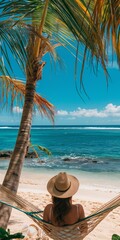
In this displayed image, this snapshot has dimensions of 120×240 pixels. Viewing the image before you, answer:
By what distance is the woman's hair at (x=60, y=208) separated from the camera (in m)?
1.56

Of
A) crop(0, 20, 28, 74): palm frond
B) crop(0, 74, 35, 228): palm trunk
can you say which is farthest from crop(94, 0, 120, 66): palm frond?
crop(0, 74, 35, 228): palm trunk

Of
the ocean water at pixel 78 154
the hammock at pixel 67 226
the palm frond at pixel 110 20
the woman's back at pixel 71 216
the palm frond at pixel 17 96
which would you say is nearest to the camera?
the palm frond at pixel 110 20

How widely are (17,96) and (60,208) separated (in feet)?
5.97

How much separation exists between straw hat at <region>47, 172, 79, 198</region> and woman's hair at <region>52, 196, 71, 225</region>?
0.09 feet

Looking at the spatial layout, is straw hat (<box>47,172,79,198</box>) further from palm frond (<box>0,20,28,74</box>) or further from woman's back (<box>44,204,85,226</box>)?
palm frond (<box>0,20,28,74</box>)

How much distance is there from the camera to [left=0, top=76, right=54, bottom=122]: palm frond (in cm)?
290

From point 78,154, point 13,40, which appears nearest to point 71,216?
point 13,40

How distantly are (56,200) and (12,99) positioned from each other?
5.80 feet

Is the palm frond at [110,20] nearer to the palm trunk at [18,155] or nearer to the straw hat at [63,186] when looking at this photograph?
the straw hat at [63,186]

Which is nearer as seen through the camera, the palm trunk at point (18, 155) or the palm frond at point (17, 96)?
the palm trunk at point (18, 155)

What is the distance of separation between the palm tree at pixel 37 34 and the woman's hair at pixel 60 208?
2.31 feet

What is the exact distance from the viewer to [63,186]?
161 cm

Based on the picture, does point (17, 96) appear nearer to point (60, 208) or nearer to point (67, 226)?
point (60, 208)

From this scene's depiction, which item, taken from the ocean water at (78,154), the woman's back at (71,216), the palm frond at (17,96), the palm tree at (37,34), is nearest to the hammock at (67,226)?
the woman's back at (71,216)
